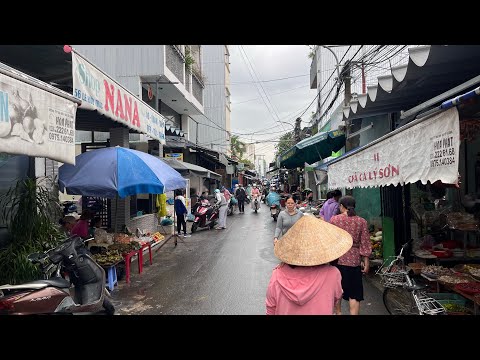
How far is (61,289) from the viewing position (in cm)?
435

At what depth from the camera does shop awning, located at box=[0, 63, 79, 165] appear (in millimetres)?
3674

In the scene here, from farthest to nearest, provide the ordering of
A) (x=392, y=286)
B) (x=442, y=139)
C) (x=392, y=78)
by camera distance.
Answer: (x=392, y=78), (x=392, y=286), (x=442, y=139)

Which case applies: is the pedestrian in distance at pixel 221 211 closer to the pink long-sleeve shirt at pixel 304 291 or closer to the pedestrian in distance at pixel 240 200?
the pedestrian in distance at pixel 240 200

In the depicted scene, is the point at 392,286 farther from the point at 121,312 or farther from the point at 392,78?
the point at 121,312

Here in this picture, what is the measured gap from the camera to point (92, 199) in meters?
10.8

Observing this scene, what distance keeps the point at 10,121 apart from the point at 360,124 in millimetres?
9408

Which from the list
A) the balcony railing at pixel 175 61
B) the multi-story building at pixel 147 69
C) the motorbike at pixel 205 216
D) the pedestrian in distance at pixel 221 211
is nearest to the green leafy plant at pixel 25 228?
the multi-story building at pixel 147 69

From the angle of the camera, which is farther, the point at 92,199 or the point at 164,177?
the point at 92,199

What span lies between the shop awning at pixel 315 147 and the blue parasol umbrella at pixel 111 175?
5999 millimetres

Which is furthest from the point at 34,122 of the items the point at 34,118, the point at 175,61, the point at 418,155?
the point at 175,61

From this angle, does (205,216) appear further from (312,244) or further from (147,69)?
(312,244)

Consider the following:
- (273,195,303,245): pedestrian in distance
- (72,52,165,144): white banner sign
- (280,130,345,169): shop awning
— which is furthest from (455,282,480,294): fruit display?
(280,130,345,169): shop awning

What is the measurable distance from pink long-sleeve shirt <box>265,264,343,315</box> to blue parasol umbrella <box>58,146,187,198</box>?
4691mm
